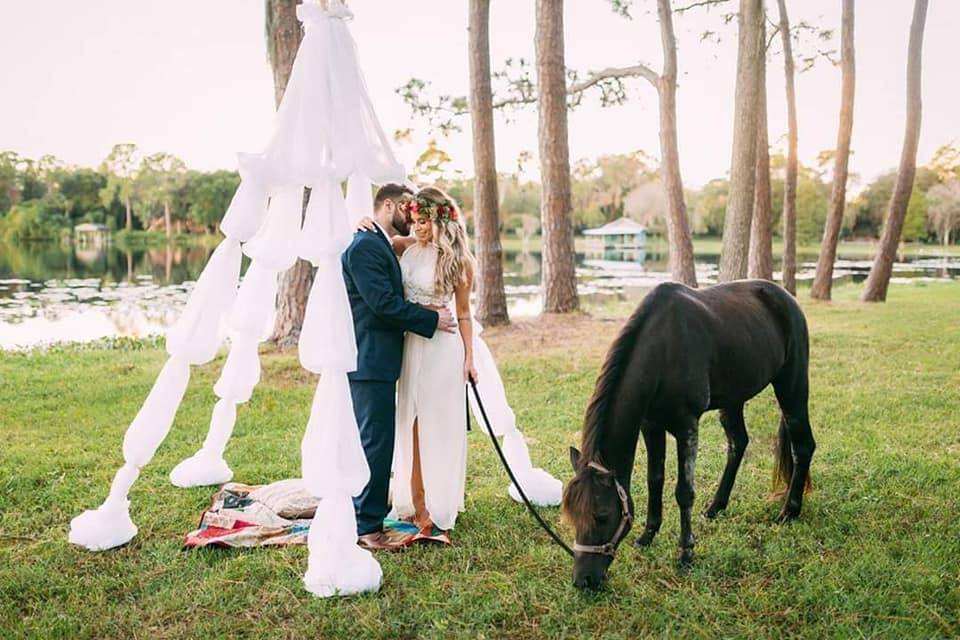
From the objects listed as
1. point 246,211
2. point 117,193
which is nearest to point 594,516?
point 246,211

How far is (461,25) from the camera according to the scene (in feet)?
46.6

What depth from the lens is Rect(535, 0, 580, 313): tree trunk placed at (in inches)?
495

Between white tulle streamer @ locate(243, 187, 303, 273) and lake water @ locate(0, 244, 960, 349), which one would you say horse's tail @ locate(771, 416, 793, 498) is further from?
lake water @ locate(0, 244, 960, 349)

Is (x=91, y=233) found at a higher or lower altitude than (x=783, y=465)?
higher

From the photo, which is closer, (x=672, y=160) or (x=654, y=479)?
(x=654, y=479)

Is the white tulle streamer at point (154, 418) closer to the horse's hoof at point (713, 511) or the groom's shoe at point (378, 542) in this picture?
the groom's shoe at point (378, 542)

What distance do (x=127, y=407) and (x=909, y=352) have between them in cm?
1037

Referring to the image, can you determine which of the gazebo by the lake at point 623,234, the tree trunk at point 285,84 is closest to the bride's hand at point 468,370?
the tree trunk at point 285,84

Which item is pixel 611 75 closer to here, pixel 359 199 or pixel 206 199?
pixel 359 199

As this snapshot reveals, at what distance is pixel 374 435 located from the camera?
14.8 feet

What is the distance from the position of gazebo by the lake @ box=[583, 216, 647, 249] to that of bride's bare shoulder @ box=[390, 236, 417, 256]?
63.1 metres

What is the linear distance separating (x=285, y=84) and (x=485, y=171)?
4.05 meters

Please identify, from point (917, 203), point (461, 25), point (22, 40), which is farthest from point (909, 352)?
point (917, 203)

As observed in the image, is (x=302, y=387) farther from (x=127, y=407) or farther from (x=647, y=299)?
(x=647, y=299)
